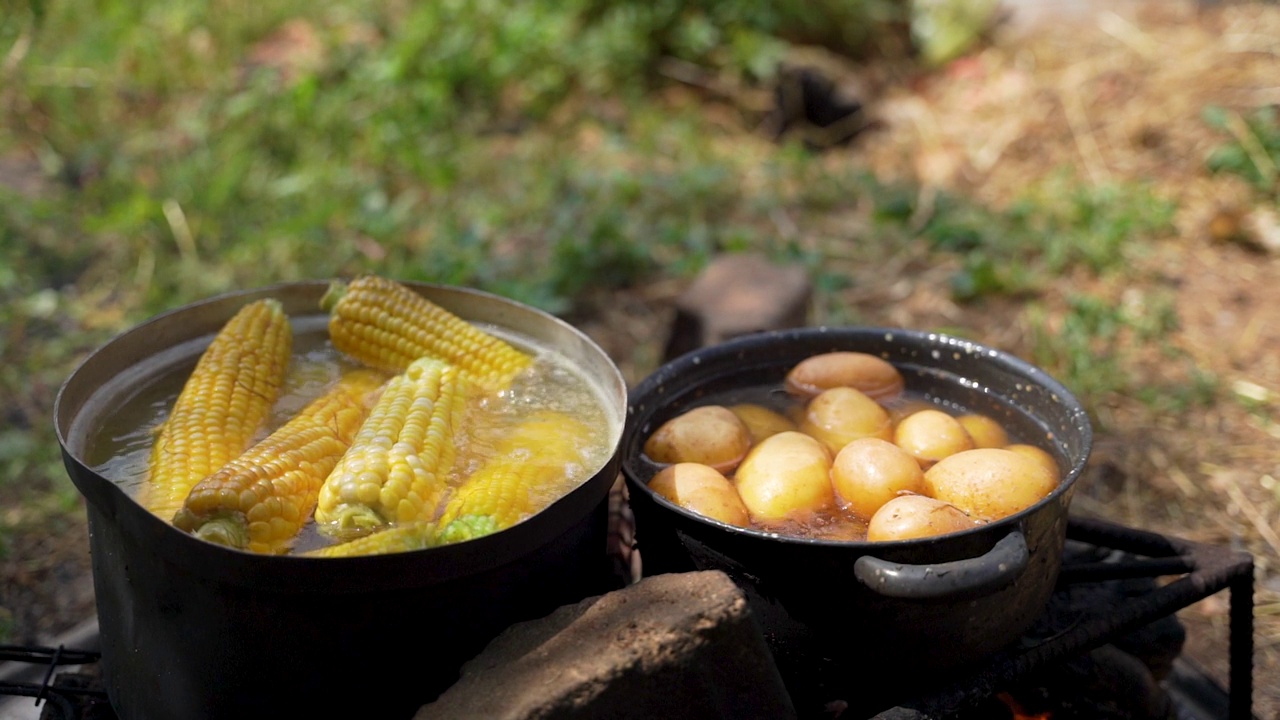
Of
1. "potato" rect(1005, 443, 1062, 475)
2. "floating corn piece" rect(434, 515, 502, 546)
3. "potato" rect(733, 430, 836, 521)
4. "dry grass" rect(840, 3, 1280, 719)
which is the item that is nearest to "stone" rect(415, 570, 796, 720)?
"floating corn piece" rect(434, 515, 502, 546)

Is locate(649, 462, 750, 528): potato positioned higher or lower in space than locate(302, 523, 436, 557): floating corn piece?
lower

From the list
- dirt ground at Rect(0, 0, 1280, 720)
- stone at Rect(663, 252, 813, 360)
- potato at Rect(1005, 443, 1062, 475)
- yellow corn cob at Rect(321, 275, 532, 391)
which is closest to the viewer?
potato at Rect(1005, 443, 1062, 475)

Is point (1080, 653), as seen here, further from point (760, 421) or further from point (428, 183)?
point (428, 183)

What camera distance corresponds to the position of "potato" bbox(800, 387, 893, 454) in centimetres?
212

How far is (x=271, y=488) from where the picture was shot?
A: 1571 mm

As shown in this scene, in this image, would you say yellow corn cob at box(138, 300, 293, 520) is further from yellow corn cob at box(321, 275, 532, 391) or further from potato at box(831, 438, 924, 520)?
potato at box(831, 438, 924, 520)

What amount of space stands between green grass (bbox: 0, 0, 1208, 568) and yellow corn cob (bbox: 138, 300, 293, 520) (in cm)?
171

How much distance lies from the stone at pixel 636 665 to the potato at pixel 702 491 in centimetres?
21

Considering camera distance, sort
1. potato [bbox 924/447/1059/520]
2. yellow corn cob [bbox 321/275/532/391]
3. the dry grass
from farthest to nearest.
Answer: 1. the dry grass
2. yellow corn cob [bbox 321/275/532/391]
3. potato [bbox 924/447/1059/520]

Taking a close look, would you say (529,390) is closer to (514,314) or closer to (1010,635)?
(514,314)

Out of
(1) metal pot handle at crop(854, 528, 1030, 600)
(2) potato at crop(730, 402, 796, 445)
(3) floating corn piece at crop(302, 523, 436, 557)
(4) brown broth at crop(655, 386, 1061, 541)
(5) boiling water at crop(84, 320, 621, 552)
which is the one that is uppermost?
(3) floating corn piece at crop(302, 523, 436, 557)

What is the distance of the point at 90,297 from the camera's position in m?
4.50

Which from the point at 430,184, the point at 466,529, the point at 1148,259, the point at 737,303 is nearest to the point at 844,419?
the point at 466,529

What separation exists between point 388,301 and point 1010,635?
138 cm
